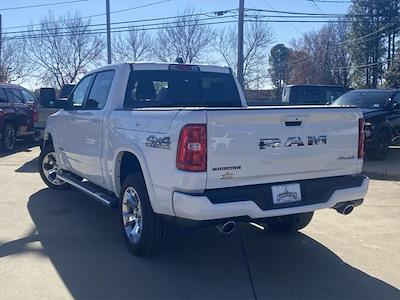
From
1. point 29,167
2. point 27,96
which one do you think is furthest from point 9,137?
point 29,167

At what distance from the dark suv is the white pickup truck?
27.1 ft

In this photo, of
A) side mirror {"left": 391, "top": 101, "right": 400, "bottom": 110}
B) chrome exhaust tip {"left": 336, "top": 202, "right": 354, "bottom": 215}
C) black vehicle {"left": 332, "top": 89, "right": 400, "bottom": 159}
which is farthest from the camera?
side mirror {"left": 391, "top": 101, "right": 400, "bottom": 110}

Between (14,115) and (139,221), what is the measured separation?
1019 cm

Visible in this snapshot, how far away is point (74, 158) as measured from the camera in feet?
22.1

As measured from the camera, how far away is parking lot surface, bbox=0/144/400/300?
13.7ft

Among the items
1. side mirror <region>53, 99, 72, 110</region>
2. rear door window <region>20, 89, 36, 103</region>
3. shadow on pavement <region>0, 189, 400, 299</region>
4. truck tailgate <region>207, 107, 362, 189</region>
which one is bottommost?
shadow on pavement <region>0, 189, 400, 299</region>

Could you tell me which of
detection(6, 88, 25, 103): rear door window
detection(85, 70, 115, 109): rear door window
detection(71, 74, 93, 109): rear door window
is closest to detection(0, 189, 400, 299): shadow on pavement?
detection(85, 70, 115, 109): rear door window

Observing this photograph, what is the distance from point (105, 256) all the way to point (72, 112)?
2.53 m

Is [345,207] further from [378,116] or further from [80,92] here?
[378,116]

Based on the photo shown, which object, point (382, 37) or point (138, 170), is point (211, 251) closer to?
point (138, 170)

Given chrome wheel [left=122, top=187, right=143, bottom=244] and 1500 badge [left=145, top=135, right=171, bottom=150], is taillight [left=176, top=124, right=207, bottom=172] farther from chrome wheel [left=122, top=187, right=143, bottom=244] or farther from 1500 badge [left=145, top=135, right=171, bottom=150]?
chrome wheel [left=122, top=187, right=143, bottom=244]

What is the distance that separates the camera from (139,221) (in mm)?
4914

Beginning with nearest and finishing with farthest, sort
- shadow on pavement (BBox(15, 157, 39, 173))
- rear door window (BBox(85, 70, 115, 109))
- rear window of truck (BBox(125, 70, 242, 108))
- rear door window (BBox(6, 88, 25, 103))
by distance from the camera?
rear window of truck (BBox(125, 70, 242, 108))
rear door window (BBox(85, 70, 115, 109))
shadow on pavement (BBox(15, 157, 39, 173))
rear door window (BBox(6, 88, 25, 103))

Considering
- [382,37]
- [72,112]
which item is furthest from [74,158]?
[382,37]
